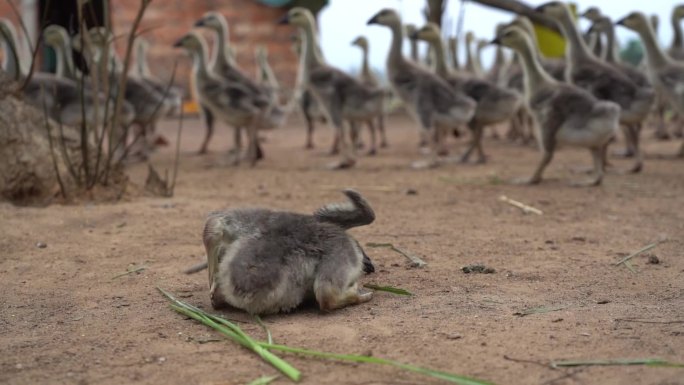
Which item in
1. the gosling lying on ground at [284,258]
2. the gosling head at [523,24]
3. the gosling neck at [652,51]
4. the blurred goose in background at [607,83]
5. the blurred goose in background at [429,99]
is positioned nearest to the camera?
the gosling lying on ground at [284,258]

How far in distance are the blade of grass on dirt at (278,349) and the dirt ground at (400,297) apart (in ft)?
0.12

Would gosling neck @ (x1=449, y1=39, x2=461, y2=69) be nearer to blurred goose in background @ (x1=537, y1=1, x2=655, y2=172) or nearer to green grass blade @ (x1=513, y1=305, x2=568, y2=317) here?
blurred goose in background @ (x1=537, y1=1, x2=655, y2=172)

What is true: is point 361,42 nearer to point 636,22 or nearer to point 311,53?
point 311,53

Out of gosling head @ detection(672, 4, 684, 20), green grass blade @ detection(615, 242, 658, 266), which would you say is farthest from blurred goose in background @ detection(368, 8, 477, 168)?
green grass blade @ detection(615, 242, 658, 266)

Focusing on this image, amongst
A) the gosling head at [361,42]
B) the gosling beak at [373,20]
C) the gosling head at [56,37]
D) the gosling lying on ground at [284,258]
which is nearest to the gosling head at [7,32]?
the gosling head at [56,37]

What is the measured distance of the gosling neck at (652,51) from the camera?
31.6 feet

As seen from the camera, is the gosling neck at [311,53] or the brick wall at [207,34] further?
the brick wall at [207,34]

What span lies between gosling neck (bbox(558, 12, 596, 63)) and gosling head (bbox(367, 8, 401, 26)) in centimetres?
219

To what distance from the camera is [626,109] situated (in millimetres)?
9125

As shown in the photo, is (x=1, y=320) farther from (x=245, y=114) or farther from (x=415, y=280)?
(x=245, y=114)

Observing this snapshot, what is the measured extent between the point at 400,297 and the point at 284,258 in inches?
23.9

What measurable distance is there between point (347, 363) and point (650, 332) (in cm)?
121

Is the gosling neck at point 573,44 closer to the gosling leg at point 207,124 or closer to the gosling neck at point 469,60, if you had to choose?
the gosling neck at point 469,60

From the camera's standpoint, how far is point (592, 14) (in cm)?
1184
